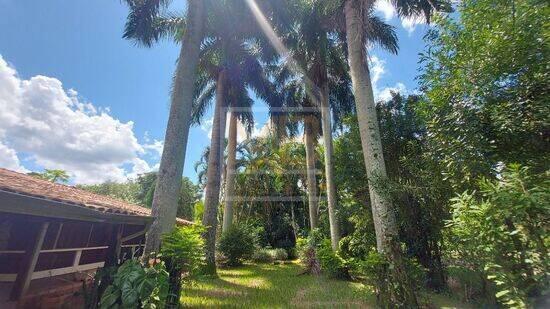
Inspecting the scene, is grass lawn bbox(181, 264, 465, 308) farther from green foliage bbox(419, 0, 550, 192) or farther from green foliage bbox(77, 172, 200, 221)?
green foliage bbox(77, 172, 200, 221)

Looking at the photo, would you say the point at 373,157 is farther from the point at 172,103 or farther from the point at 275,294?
the point at 172,103

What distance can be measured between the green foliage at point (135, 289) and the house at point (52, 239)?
63 cm

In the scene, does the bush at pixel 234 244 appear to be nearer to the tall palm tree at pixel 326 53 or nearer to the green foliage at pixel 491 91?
the tall palm tree at pixel 326 53

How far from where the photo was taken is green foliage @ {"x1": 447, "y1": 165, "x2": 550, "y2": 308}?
4484 mm

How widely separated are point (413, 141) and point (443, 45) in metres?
3.91

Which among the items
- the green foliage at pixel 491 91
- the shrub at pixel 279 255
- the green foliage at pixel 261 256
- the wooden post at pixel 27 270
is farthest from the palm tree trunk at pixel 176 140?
the shrub at pixel 279 255

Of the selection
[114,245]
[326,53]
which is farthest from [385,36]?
[114,245]

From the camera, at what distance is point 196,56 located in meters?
9.34

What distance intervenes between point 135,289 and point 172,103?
17.1ft

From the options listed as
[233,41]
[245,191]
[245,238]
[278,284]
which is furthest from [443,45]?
Result: [245,191]

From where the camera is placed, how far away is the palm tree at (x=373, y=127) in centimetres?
734

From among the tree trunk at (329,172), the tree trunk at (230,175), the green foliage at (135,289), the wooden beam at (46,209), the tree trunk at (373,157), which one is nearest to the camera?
the wooden beam at (46,209)

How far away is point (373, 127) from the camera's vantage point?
29.7 feet

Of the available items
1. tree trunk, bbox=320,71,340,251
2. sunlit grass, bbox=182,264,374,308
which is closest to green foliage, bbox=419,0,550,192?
sunlit grass, bbox=182,264,374,308
